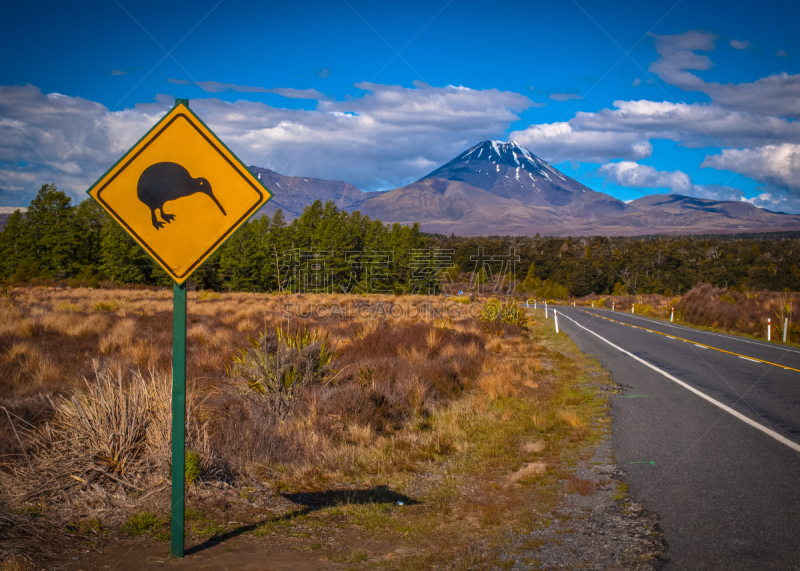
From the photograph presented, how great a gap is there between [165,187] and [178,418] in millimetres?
1573

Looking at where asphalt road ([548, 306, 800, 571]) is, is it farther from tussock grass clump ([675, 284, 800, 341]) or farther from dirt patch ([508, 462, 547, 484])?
tussock grass clump ([675, 284, 800, 341])

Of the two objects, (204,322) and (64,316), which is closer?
(64,316)

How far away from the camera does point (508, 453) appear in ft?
20.6

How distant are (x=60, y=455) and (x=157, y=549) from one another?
1.60m

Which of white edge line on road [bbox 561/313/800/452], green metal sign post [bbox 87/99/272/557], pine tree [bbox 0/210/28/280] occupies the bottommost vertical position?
white edge line on road [bbox 561/313/800/452]

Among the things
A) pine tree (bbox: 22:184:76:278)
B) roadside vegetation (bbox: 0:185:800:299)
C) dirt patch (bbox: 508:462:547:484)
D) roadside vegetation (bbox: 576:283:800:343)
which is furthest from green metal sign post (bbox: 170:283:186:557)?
pine tree (bbox: 22:184:76:278)

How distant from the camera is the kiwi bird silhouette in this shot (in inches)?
135

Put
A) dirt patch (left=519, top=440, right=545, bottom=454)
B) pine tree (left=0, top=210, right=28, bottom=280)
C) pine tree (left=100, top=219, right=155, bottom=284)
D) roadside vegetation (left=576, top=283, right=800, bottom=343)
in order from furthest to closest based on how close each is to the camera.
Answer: pine tree (left=0, top=210, right=28, bottom=280) < pine tree (left=100, top=219, right=155, bottom=284) < roadside vegetation (left=576, top=283, right=800, bottom=343) < dirt patch (left=519, top=440, right=545, bottom=454)

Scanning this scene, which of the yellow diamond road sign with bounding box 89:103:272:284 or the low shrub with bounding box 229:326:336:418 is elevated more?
the yellow diamond road sign with bounding box 89:103:272:284

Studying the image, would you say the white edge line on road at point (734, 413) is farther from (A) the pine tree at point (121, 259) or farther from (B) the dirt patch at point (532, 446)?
(A) the pine tree at point (121, 259)

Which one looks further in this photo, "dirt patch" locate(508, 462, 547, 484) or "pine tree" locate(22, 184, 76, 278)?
"pine tree" locate(22, 184, 76, 278)

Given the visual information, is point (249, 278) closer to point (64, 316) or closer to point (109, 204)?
point (64, 316)

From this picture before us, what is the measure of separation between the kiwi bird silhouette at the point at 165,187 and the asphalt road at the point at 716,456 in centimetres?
420

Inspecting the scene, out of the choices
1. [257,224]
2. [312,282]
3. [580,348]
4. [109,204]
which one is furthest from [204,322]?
[257,224]
